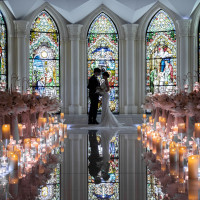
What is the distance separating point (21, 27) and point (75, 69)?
2.99 metres

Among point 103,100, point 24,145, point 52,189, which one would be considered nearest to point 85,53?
point 103,100

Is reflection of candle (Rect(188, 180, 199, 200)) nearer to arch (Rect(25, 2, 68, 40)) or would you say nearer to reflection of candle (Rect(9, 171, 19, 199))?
reflection of candle (Rect(9, 171, 19, 199))

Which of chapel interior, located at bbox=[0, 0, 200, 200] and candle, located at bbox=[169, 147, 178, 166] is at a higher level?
chapel interior, located at bbox=[0, 0, 200, 200]

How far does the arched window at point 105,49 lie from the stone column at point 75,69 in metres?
0.97

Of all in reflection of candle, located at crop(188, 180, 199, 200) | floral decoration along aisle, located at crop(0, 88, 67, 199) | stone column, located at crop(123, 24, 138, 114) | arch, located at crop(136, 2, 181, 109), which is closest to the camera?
reflection of candle, located at crop(188, 180, 199, 200)

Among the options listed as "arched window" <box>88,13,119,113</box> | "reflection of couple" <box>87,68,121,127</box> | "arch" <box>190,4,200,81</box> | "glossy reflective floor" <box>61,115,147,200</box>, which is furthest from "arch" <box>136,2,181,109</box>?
"glossy reflective floor" <box>61,115,147,200</box>

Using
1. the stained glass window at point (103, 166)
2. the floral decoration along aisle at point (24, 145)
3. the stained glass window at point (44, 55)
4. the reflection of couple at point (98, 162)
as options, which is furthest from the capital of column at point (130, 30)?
the reflection of couple at point (98, 162)

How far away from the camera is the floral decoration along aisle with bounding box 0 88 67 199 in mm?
5176

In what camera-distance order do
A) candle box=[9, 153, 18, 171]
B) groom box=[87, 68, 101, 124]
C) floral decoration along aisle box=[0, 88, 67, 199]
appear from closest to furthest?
floral decoration along aisle box=[0, 88, 67, 199] < candle box=[9, 153, 18, 171] < groom box=[87, 68, 101, 124]

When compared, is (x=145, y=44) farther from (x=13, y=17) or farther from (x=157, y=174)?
(x=157, y=174)

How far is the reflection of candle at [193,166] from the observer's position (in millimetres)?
4875

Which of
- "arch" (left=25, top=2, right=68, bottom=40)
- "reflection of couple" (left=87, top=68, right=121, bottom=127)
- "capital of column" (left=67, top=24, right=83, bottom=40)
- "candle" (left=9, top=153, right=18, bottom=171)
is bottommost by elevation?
"candle" (left=9, top=153, right=18, bottom=171)

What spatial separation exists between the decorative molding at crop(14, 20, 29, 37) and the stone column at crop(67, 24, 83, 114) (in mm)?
1962

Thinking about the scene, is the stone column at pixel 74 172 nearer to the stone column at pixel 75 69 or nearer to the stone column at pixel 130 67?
the stone column at pixel 75 69
